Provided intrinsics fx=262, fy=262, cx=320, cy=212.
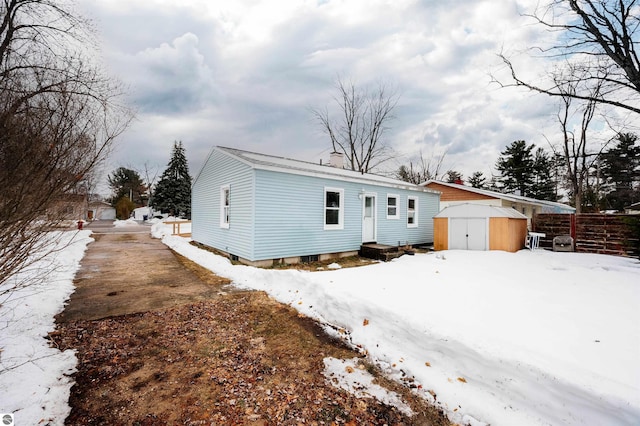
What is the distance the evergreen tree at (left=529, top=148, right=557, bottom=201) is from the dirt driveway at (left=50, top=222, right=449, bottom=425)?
3633 centimetres

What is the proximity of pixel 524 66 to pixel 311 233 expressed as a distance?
27.3 ft

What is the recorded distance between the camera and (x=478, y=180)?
36.3 metres

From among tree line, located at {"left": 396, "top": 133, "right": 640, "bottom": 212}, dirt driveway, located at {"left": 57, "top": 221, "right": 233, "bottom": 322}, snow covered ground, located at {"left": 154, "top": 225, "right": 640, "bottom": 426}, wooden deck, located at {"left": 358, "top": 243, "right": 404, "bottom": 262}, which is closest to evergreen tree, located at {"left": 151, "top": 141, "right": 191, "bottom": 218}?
tree line, located at {"left": 396, "top": 133, "right": 640, "bottom": 212}

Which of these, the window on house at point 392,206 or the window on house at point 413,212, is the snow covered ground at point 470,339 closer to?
the window on house at point 392,206

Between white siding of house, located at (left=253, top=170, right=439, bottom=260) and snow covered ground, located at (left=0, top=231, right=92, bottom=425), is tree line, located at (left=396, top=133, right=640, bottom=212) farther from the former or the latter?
snow covered ground, located at (left=0, top=231, right=92, bottom=425)

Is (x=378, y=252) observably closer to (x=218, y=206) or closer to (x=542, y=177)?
(x=218, y=206)

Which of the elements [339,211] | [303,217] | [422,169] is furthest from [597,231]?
[422,169]

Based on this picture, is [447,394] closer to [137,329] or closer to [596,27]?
[137,329]

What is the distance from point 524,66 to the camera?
7.78m

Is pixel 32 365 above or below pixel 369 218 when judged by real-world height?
below

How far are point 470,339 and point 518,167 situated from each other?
3523 cm

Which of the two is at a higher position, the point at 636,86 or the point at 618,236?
the point at 636,86

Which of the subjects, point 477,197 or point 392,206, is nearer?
point 392,206

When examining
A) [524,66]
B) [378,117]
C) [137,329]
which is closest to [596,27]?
[524,66]
